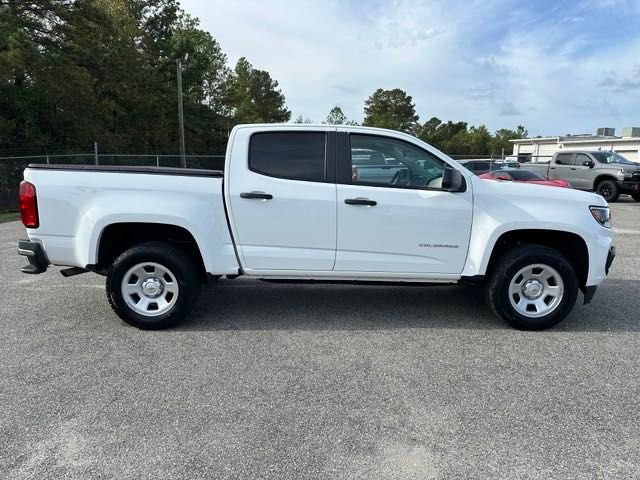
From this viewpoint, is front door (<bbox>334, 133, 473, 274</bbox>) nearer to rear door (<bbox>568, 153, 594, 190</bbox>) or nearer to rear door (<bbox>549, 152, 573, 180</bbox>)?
rear door (<bbox>568, 153, 594, 190</bbox>)

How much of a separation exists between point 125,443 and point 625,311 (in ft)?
16.6

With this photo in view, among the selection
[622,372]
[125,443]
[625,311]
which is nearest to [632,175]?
[625,311]

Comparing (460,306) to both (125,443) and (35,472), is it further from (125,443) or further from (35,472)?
(35,472)

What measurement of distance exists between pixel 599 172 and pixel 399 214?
16.9 meters

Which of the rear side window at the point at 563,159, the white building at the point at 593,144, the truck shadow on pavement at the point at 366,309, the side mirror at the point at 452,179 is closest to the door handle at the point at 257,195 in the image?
the truck shadow on pavement at the point at 366,309

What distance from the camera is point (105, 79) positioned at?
23.5 meters

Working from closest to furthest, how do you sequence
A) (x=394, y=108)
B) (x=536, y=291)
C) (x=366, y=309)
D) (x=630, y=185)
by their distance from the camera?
(x=536, y=291), (x=366, y=309), (x=630, y=185), (x=394, y=108)

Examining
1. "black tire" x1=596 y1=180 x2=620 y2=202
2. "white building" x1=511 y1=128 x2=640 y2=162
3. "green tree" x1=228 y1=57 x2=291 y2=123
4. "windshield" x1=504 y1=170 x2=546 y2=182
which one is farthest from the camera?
"green tree" x1=228 y1=57 x2=291 y2=123

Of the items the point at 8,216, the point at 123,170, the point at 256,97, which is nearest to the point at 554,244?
the point at 123,170

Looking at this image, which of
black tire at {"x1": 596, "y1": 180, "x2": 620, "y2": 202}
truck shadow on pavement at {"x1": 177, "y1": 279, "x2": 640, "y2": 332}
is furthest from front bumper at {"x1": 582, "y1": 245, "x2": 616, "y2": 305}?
black tire at {"x1": 596, "y1": 180, "x2": 620, "y2": 202}

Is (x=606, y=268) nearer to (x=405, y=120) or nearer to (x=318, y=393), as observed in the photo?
(x=318, y=393)

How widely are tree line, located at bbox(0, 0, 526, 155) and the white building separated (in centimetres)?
3047

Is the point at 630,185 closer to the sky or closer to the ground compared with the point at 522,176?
closer to the ground

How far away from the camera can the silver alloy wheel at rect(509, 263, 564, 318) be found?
459 centimetres
